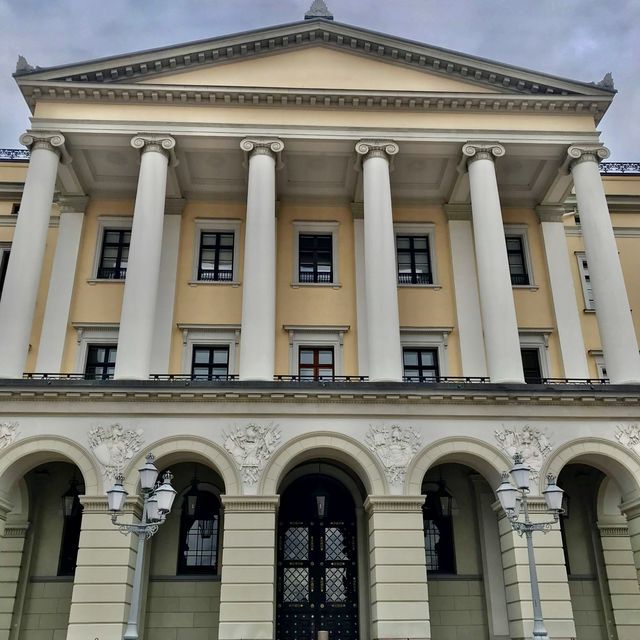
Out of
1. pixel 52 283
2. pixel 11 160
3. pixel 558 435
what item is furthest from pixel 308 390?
pixel 11 160

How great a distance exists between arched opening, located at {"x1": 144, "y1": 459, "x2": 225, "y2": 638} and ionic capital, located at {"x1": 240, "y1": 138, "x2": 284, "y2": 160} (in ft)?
34.2

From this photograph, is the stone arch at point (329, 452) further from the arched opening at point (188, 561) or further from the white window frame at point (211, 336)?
the white window frame at point (211, 336)

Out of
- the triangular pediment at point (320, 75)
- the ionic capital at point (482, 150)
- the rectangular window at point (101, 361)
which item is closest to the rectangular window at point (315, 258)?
the triangular pediment at point (320, 75)

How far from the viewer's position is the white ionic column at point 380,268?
21438 millimetres

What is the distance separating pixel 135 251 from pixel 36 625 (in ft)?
38.7

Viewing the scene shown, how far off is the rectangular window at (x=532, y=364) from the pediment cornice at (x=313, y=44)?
29.5ft

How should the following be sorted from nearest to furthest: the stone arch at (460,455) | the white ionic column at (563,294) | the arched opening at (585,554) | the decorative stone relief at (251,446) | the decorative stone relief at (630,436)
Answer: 1. the decorative stone relief at (251,446)
2. the stone arch at (460,455)
3. the decorative stone relief at (630,436)
4. the arched opening at (585,554)
5. the white ionic column at (563,294)

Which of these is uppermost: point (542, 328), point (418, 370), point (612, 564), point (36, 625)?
point (542, 328)

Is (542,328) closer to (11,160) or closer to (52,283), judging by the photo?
(52,283)

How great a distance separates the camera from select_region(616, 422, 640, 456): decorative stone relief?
67.6 ft

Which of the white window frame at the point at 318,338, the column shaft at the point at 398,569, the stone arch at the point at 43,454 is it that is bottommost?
the column shaft at the point at 398,569

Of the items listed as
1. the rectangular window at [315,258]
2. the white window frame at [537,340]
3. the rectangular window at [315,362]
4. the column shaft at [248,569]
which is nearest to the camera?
the column shaft at [248,569]

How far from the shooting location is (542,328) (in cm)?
2588

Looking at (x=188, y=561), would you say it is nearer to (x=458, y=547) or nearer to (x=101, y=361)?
(x=101, y=361)
